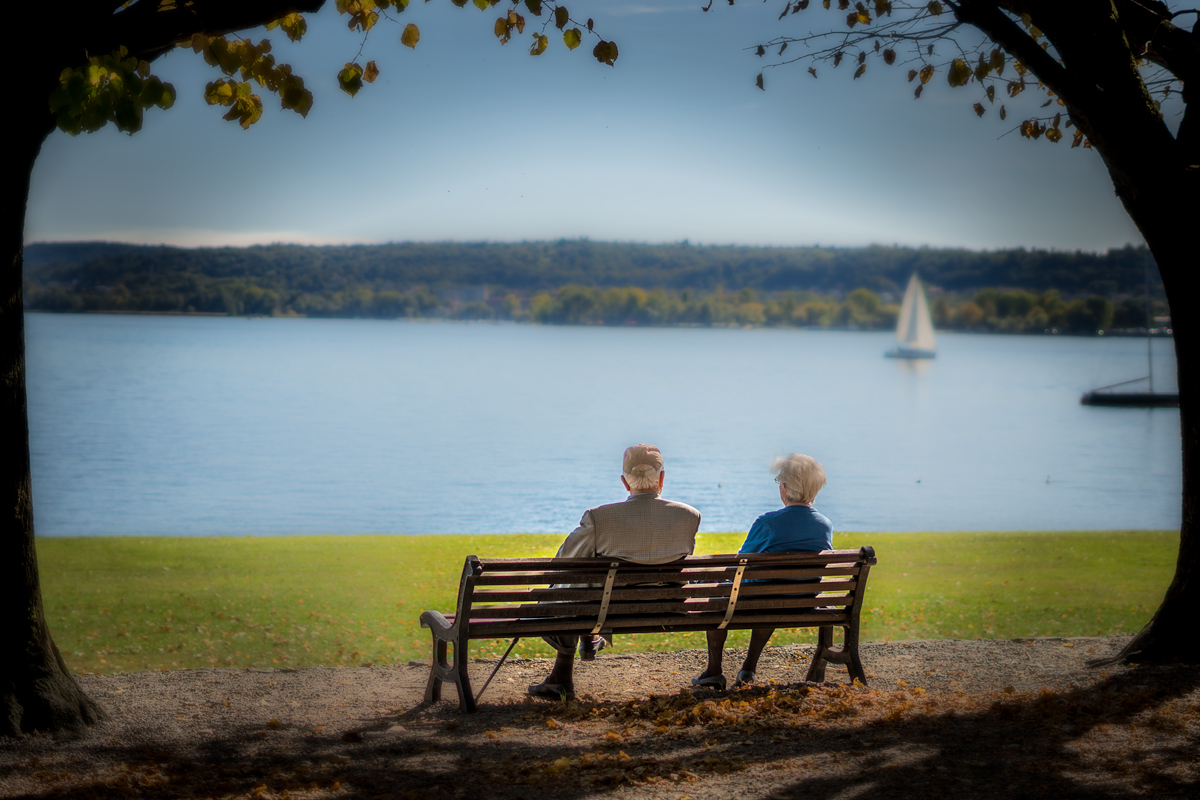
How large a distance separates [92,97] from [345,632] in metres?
5.22

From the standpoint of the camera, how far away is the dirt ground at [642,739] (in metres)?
3.95

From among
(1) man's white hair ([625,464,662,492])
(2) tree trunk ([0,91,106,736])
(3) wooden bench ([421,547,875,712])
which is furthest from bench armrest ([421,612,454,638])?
(2) tree trunk ([0,91,106,736])

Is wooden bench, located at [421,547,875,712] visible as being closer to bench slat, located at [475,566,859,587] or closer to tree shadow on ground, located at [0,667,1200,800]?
bench slat, located at [475,566,859,587]

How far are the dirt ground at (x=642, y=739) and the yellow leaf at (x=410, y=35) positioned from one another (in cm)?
378

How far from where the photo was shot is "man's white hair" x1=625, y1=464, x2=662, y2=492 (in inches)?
201

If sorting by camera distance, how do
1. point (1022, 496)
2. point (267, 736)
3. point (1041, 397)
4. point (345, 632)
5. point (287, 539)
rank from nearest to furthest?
point (267, 736), point (345, 632), point (287, 539), point (1022, 496), point (1041, 397)

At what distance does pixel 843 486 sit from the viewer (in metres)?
39.1

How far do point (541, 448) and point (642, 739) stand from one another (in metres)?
48.7

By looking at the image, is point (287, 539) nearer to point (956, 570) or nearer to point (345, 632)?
point (345, 632)

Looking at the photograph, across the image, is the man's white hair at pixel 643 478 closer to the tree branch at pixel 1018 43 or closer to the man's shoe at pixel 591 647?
the man's shoe at pixel 591 647

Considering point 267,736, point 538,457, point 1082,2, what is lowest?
point 538,457

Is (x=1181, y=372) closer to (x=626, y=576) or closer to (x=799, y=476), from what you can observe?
(x=799, y=476)

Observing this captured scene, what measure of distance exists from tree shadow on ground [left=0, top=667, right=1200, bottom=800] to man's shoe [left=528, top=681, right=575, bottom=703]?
0.14m

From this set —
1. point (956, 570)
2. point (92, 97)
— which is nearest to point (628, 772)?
point (92, 97)
